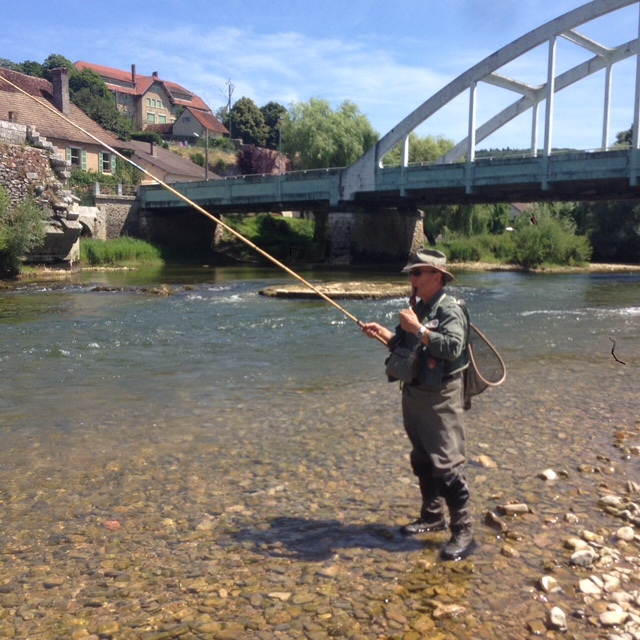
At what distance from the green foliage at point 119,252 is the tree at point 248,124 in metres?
50.9

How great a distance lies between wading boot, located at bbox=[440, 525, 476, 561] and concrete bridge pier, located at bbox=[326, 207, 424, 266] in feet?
131

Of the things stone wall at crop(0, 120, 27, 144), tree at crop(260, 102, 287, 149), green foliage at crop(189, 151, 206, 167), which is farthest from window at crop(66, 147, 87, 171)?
tree at crop(260, 102, 287, 149)

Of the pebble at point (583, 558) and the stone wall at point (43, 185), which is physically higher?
the stone wall at point (43, 185)

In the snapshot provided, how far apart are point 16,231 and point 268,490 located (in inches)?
888

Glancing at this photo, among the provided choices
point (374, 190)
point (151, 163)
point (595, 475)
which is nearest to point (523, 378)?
point (595, 475)

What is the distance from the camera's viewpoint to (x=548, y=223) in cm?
4616

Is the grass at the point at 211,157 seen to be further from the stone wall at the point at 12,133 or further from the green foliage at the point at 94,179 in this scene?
the stone wall at the point at 12,133

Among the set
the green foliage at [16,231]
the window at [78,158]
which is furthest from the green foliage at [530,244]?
the green foliage at [16,231]

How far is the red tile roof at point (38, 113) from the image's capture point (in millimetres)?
39406

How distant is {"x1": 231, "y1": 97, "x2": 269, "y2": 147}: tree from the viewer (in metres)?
94.4

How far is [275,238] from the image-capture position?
5181 centimetres

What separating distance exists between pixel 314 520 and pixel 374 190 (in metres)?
37.2

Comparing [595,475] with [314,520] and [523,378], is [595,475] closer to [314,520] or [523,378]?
[314,520]

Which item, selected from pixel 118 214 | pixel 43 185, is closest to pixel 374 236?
pixel 118 214
